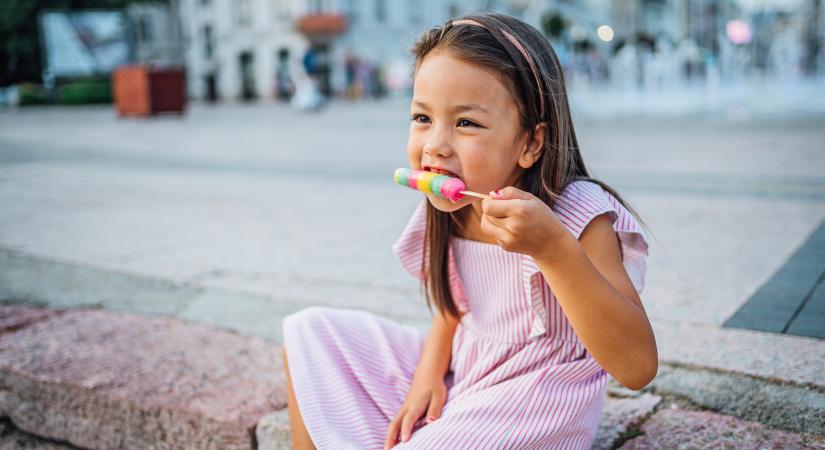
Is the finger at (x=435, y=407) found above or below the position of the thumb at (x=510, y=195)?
below

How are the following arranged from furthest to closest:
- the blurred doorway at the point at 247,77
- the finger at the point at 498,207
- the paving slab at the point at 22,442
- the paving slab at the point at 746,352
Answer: the blurred doorway at the point at 247,77
the paving slab at the point at 22,442
the paving slab at the point at 746,352
the finger at the point at 498,207

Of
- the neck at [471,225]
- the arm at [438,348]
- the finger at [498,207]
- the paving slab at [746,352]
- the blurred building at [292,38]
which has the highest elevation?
the blurred building at [292,38]

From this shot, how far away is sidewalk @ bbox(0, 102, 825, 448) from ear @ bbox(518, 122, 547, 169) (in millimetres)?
655

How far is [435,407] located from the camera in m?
1.47

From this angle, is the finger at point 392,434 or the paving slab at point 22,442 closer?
the finger at point 392,434

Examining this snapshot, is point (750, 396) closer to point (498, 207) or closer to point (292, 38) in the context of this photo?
point (498, 207)

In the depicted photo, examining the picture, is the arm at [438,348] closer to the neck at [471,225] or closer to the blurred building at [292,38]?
the neck at [471,225]

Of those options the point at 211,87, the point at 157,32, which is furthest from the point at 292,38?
the point at 157,32

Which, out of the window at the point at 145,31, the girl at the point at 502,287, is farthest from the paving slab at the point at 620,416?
the window at the point at 145,31

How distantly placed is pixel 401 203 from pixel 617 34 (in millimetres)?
64733

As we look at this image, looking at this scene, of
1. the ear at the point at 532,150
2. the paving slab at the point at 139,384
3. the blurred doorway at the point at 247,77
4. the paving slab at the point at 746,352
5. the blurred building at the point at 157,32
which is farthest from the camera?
the blurred building at the point at 157,32

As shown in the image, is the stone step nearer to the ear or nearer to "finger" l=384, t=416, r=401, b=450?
"finger" l=384, t=416, r=401, b=450

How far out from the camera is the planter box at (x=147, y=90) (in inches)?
→ 645

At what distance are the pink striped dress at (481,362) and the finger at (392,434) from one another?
4 cm
